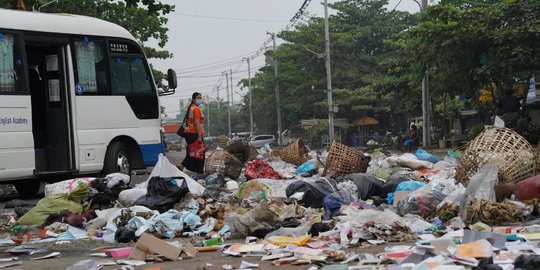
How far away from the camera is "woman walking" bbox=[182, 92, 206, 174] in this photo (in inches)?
469

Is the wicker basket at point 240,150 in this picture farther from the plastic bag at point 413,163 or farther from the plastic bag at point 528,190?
the plastic bag at point 528,190

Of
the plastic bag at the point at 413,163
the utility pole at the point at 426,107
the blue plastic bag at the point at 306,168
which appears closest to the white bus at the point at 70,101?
the blue plastic bag at the point at 306,168

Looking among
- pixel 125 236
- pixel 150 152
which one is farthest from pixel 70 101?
pixel 125 236

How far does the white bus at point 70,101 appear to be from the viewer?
10.7 metres

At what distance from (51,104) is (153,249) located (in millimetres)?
6938

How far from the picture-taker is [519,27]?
18.9 meters

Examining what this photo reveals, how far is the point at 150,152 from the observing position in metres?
12.6

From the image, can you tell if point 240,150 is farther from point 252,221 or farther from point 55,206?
point 252,221

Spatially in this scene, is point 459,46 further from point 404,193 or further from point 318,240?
point 318,240

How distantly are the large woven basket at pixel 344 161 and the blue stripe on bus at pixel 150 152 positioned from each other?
12.3 ft

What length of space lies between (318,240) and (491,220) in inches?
60.6

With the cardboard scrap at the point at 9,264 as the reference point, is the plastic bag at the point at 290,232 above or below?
above

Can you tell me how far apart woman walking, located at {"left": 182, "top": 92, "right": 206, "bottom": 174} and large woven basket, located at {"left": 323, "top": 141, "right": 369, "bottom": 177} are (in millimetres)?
2696

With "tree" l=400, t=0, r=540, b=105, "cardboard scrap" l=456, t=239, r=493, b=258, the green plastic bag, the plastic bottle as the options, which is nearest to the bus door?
the green plastic bag
